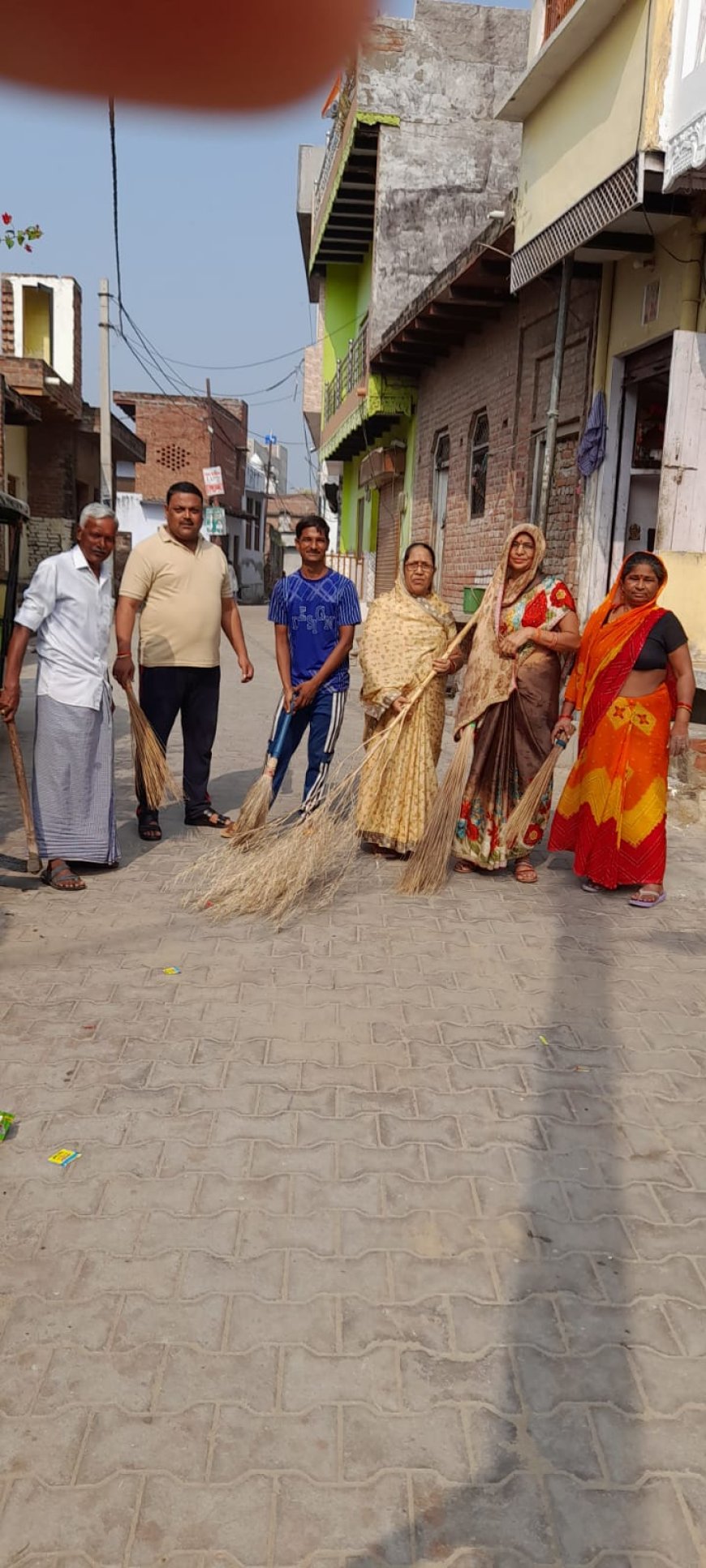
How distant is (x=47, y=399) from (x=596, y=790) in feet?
63.2

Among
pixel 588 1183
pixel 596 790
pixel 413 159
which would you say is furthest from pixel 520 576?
pixel 413 159

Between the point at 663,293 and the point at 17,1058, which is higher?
the point at 663,293

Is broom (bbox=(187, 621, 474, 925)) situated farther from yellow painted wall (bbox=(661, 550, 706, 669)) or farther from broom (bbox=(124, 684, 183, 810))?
yellow painted wall (bbox=(661, 550, 706, 669))

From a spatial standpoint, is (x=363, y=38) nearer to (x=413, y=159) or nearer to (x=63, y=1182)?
(x=63, y=1182)

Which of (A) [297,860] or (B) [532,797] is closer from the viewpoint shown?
(A) [297,860]

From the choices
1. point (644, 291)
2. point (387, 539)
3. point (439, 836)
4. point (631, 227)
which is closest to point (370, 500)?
point (387, 539)

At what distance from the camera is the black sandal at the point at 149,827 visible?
5.94 meters

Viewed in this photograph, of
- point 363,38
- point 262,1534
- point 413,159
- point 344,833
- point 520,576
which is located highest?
point 413,159

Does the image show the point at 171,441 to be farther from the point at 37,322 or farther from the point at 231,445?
the point at 37,322

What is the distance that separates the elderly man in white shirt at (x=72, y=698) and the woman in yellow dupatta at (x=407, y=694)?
1.28m

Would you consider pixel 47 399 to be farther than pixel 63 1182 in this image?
Yes

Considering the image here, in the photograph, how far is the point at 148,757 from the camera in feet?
18.7

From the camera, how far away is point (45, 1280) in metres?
2.32

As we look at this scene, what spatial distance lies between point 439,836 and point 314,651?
122cm
